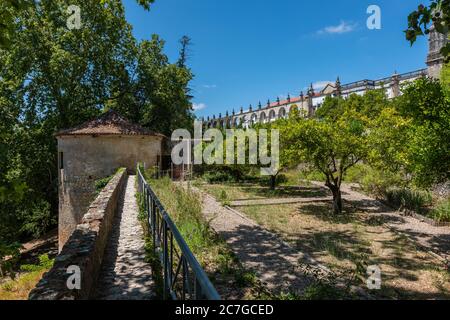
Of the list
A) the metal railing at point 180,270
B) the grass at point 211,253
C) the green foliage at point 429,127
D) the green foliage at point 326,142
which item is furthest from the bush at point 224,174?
the metal railing at point 180,270

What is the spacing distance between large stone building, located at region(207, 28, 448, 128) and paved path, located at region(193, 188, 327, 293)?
9.21 metres

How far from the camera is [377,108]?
137ft

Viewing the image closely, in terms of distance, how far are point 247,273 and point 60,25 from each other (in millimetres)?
25111

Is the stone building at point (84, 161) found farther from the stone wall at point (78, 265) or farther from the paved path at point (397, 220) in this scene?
the stone wall at point (78, 265)

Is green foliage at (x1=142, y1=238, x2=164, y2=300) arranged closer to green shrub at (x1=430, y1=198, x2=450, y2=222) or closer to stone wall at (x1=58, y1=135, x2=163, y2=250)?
green shrub at (x1=430, y1=198, x2=450, y2=222)

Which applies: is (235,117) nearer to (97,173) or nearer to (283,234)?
(97,173)

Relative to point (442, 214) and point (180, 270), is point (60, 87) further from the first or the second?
point (442, 214)

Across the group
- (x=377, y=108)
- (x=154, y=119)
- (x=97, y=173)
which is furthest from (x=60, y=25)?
(x=377, y=108)

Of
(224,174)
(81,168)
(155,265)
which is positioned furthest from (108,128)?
(155,265)

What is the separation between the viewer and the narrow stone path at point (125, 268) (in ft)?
15.1

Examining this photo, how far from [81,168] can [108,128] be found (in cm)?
286

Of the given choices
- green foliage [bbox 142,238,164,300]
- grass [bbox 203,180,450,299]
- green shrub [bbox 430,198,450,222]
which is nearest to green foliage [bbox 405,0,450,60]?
grass [bbox 203,180,450,299]

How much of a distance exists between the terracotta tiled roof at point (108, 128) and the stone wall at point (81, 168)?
37 centimetres

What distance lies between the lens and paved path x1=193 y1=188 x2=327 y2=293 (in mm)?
6997
